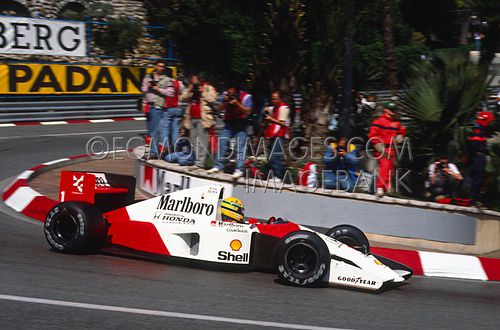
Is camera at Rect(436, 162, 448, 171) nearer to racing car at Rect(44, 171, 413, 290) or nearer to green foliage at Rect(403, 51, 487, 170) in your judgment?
green foliage at Rect(403, 51, 487, 170)

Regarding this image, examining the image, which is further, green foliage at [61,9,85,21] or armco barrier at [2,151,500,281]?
green foliage at [61,9,85,21]

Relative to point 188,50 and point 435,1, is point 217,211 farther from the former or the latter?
point 435,1

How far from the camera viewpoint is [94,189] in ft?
26.9

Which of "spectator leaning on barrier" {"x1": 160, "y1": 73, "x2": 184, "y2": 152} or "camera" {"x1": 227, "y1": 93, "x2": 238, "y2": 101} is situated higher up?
"camera" {"x1": 227, "y1": 93, "x2": 238, "y2": 101}

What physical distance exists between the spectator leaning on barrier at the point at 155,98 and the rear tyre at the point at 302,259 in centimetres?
502

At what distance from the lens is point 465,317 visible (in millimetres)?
6445

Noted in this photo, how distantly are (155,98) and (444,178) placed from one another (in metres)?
4.75

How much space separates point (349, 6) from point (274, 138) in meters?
2.59

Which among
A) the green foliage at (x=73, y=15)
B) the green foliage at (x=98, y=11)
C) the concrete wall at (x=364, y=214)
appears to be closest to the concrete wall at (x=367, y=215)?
the concrete wall at (x=364, y=214)

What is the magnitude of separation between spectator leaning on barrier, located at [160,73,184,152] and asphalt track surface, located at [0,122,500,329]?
355cm

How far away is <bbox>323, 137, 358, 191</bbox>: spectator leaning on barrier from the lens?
10117 mm

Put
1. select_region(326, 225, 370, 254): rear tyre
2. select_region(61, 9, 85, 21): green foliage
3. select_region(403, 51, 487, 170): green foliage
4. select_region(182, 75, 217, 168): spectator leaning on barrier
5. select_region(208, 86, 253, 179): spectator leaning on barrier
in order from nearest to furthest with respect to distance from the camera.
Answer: select_region(326, 225, 370, 254): rear tyre
select_region(208, 86, 253, 179): spectator leaning on barrier
select_region(403, 51, 487, 170): green foliage
select_region(182, 75, 217, 168): spectator leaning on barrier
select_region(61, 9, 85, 21): green foliage

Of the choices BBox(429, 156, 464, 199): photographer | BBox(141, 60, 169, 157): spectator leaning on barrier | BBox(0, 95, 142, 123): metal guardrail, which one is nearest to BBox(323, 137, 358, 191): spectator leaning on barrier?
BBox(429, 156, 464, 199): photographer

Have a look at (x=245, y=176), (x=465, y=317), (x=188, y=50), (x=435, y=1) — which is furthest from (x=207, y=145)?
(x=435, y=1)
